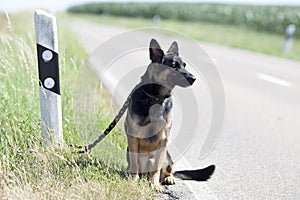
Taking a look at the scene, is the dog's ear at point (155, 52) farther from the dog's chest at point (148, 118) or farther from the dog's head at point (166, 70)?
the dog's chest at point (148, 118)

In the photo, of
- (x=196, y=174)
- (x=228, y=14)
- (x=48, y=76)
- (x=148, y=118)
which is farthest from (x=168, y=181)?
(x=228, y=14)

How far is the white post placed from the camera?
343 centimetres

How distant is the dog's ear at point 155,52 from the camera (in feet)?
11.1

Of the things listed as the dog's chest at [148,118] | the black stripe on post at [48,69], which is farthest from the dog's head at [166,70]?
the black stripe on post at [48,69]

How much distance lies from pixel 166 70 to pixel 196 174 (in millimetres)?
1165

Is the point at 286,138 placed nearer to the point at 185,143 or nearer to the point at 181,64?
the point at 185,143

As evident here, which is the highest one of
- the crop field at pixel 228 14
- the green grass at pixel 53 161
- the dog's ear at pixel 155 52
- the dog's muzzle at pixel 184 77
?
the crop field at pixel 228 14

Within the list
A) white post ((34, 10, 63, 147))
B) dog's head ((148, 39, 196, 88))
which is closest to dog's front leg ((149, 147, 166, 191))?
dog's head ((148, 39, 196, 88))

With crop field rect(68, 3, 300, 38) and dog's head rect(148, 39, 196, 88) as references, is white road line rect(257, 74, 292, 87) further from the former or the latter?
crop field rect(68, 3, 300, 38)

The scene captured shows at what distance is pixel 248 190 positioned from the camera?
3.78 m

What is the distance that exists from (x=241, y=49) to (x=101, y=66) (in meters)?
10.2

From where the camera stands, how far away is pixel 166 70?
3447mm

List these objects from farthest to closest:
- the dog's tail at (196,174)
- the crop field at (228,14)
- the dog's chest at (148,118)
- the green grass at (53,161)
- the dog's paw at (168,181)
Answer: the crop field at (228,14) → the dog's tail at (196,174) → the dog's paw at (168,181) → the dog's chest at (148,118) → the green grass at (53,161)

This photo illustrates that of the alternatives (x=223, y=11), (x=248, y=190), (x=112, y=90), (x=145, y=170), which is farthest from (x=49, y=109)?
(x=223, y=11)
